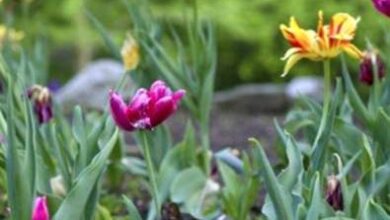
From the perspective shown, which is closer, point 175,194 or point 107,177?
point 175,194

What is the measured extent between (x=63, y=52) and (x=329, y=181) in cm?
576

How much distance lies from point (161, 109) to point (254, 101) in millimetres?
3496

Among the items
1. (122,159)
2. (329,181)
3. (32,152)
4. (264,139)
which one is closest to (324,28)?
(329,181)

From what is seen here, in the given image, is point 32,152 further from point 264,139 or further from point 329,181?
point 264,139

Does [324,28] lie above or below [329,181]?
above

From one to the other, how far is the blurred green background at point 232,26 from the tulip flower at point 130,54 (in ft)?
10.8

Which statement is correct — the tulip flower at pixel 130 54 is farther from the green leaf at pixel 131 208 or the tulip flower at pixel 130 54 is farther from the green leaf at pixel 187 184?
the green leaf at pixel 131 208

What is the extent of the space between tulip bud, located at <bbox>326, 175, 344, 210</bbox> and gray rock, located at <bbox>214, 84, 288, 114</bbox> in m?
3.33

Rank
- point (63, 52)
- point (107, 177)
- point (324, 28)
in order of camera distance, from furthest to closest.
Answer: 1. point (63, 52)
2. point (107, 177)
3. point (324, 28)

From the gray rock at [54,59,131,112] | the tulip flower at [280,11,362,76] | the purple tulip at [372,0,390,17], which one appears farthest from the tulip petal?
the gray rock at [54,59,131,112]

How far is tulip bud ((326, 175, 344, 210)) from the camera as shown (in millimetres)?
1946

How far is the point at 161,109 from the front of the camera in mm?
1871

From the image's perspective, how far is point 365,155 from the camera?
2193mm

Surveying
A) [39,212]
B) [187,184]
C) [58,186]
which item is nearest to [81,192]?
[39,212]
